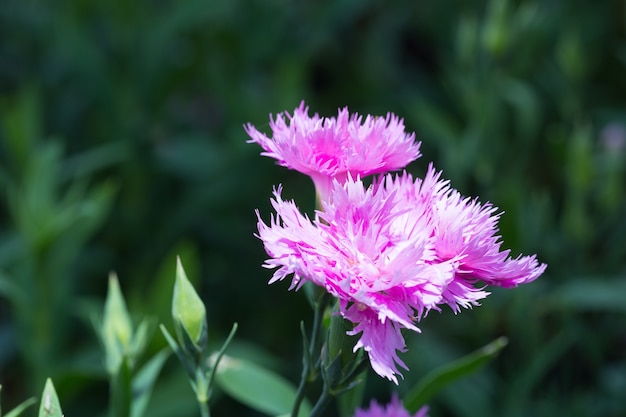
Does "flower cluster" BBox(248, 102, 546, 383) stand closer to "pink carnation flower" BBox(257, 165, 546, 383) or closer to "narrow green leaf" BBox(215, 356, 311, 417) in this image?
"pink carnation flower" BBox(257, 165, 546, 383)

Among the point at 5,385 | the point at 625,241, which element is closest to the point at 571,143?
the point at 625,241

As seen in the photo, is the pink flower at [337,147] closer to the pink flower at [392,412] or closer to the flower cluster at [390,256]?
the flower cluster at [390,256]

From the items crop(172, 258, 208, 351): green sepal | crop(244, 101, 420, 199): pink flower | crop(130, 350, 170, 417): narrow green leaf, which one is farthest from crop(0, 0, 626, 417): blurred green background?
crop(244, 101, 420, 199): pink flower

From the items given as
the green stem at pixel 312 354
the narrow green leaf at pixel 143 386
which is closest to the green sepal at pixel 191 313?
the green stem at pixel 312 354

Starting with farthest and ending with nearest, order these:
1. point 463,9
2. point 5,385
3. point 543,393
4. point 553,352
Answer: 1. point 463,9
2. point 5,385
3. point 543,393
4. point 553,352

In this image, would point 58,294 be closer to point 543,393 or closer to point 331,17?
point 543,393

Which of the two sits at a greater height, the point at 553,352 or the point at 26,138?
the point at 553,352
